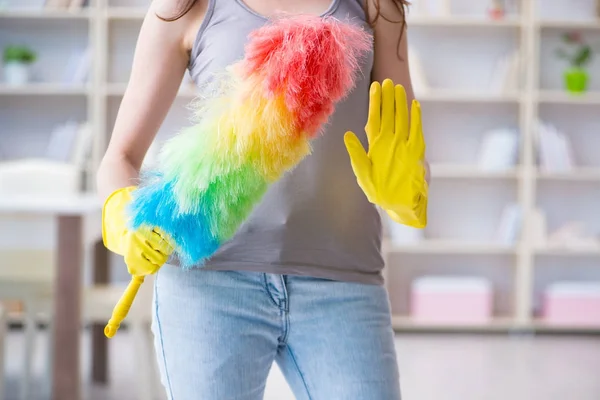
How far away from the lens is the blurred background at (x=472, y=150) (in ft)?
14.2

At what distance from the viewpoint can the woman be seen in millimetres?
1041

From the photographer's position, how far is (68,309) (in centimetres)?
253

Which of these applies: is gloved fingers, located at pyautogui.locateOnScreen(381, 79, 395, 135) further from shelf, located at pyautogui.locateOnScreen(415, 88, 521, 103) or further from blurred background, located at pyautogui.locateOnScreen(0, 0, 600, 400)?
shelf, located at pyautogui.locateOnScreen(415, 88, 521, 103)

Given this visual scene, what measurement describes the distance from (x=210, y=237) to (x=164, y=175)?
10 cm

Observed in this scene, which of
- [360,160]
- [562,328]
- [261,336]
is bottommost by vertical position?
[562,328]

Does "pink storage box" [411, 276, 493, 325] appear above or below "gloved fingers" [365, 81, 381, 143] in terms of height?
below

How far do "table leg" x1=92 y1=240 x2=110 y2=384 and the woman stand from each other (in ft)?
7.40

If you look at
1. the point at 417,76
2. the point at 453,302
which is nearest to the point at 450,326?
the point at 453,302

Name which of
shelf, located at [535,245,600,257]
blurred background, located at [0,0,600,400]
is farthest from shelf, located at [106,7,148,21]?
shelf, located at [535,245,600,257]

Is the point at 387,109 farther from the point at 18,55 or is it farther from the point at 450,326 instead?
the point at 18,55

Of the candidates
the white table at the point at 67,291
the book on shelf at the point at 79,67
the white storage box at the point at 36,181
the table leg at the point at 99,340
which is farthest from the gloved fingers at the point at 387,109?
the book on shelf at the point at 79,67

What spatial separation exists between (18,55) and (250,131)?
12.3ft

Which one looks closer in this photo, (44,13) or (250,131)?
(250,131)

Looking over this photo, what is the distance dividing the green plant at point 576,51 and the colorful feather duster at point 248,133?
375 cm
